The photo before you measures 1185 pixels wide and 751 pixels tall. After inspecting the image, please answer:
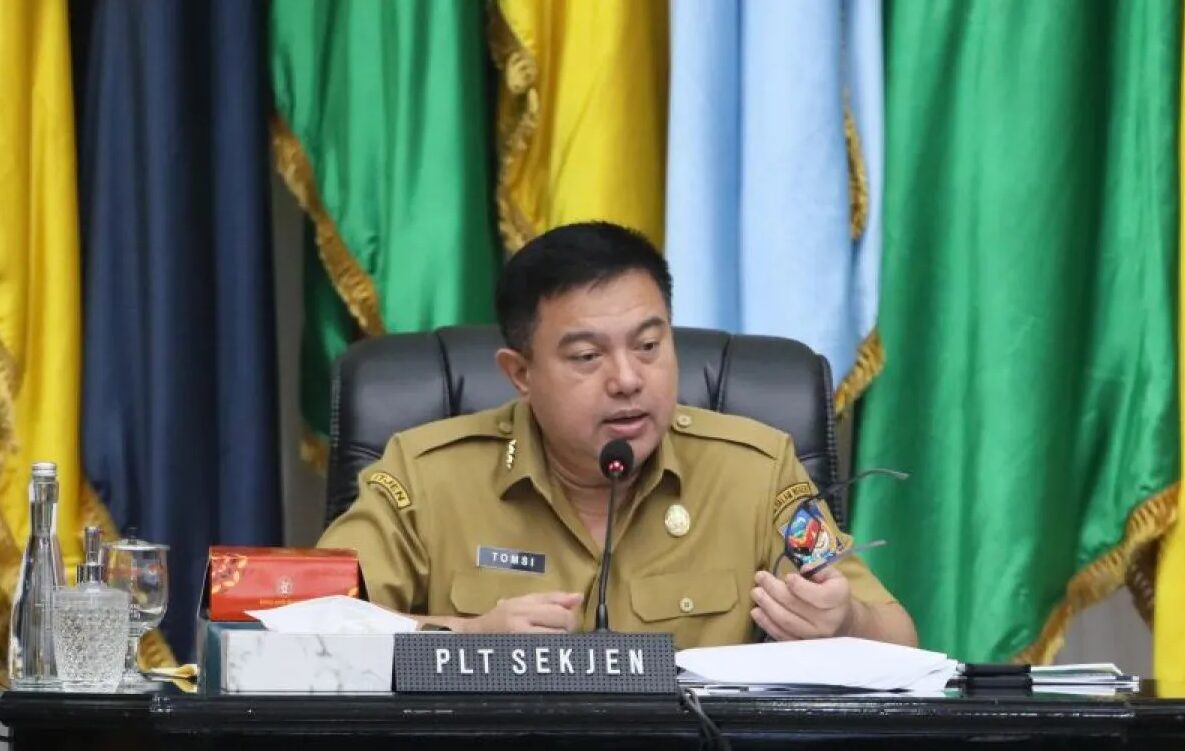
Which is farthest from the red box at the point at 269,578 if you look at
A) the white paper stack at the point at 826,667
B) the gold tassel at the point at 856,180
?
the gold tassel at the point at 856,180

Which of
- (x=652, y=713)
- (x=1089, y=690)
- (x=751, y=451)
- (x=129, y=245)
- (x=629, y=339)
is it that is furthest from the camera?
(x=129, y=245)

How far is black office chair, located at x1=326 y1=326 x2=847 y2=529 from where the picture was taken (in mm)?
2859

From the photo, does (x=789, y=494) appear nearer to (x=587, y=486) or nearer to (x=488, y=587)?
(x=587, y=486)

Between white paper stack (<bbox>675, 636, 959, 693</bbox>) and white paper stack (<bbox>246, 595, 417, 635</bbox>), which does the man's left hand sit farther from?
white paper stack (<bbox>246, 595, 417, 635</bbox>)

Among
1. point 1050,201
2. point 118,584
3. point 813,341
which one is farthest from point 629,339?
point 1050,201

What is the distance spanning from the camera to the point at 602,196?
12.0 ft

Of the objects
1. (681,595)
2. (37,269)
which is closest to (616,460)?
(681,595)

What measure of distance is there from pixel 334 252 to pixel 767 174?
85cm

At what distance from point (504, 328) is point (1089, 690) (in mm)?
1105

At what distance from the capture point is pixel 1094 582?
3.67 meters

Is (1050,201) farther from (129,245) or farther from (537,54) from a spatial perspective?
(129,245)

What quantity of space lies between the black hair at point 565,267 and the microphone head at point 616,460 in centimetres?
39

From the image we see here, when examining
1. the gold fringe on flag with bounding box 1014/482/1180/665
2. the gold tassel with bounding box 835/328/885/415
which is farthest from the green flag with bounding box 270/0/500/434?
the gold fringe on flag with bounding box 1014/482/1180/665

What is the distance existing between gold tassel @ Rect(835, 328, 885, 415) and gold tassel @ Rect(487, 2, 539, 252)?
0.67 meters
